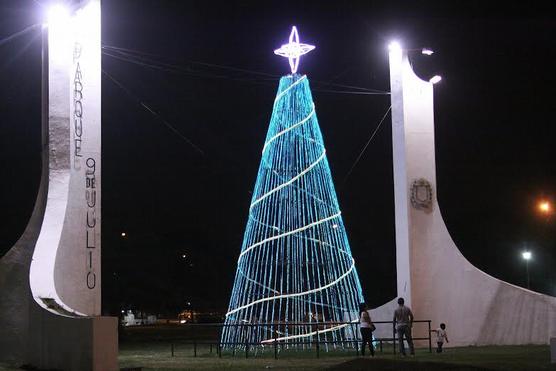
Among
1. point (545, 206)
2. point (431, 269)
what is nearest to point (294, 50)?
point (431, 269)

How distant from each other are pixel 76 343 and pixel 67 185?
496cm

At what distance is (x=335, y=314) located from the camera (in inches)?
935

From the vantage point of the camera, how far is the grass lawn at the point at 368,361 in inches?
612

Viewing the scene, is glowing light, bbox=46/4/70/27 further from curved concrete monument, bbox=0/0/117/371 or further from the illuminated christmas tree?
the illuminated christmas tree

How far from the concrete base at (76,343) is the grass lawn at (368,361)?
1.62 meters

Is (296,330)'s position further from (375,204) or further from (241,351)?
(375,204)

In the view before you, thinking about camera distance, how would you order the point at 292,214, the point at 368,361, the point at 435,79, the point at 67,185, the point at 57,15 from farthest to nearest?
the point at 435,79, the point at 292,214, the point at 57,15, the point at 67,185, the point at 368,361

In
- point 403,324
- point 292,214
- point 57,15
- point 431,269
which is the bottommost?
point 403,324

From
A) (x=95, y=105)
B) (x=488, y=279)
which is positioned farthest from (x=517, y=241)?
(x=95, y=105)

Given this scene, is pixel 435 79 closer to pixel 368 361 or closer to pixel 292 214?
pixel 292 214

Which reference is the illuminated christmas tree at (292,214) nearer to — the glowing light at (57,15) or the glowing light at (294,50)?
the glowing light at (294,50)

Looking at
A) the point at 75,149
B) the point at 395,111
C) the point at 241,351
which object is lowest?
the point at 241,351

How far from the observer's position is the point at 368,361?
16.0 meters

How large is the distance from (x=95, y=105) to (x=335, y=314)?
8449 mm
